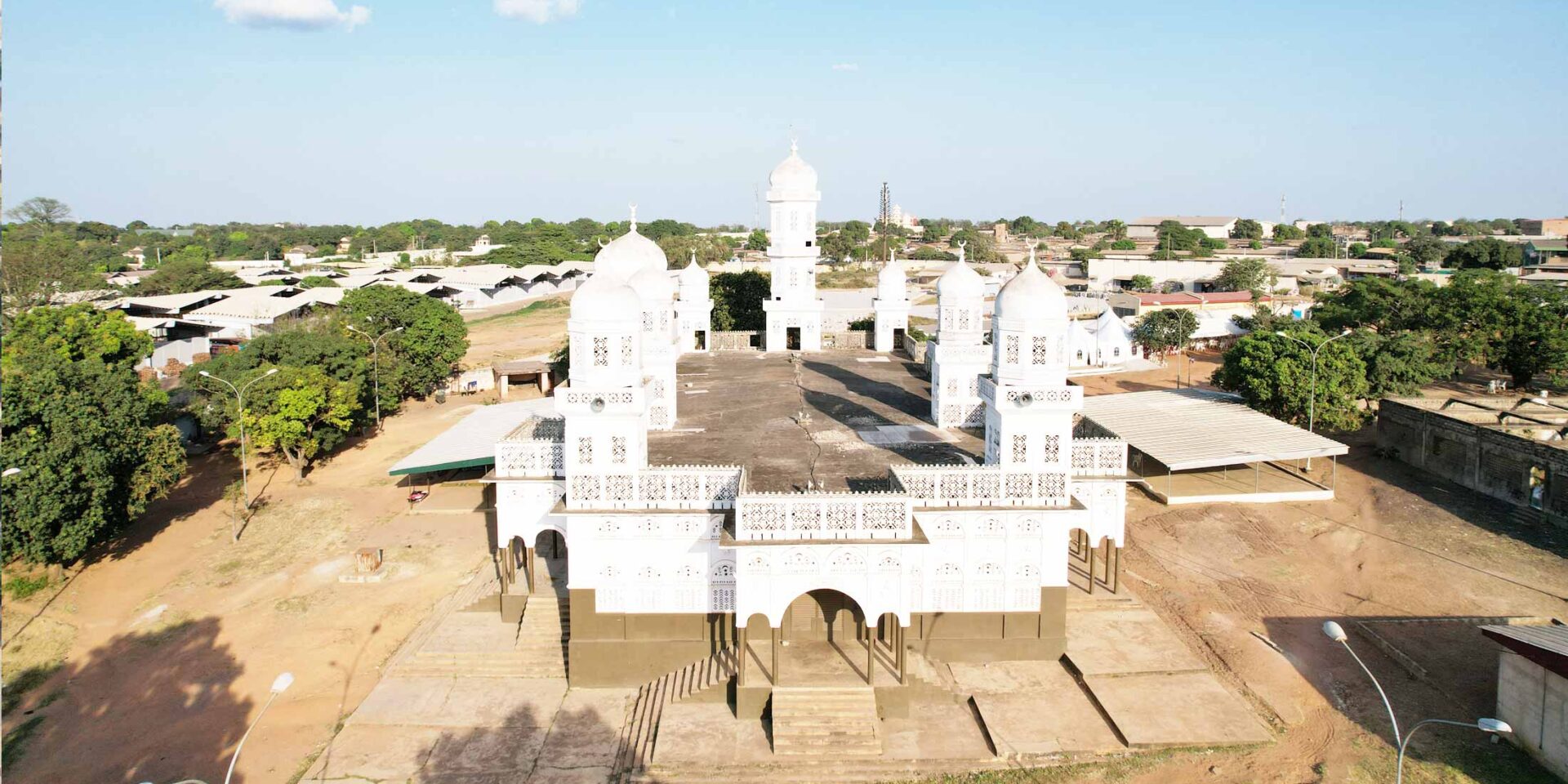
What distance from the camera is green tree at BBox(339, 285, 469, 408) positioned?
43719 mm

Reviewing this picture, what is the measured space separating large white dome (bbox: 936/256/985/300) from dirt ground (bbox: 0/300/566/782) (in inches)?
569

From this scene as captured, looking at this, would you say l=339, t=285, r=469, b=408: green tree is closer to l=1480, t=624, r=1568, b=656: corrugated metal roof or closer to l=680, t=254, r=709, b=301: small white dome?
l=680, t=254, r=709, b=301: small white dome

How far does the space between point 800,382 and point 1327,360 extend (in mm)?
19432

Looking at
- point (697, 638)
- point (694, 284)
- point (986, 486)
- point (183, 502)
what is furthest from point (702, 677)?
point (694, 284)

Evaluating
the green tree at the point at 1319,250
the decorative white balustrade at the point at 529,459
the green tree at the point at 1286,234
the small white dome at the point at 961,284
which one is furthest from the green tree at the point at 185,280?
the green tree at the point at 1286,234

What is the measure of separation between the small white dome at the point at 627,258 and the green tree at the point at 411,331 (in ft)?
69.0

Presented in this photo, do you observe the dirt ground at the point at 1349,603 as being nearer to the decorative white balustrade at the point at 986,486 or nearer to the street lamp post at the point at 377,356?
the decorative white balustrade at the point at 986,486

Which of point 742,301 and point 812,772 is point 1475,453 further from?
point 742,301

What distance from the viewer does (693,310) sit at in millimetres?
37250

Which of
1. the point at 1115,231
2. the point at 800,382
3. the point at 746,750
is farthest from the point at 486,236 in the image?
the point at 746,750

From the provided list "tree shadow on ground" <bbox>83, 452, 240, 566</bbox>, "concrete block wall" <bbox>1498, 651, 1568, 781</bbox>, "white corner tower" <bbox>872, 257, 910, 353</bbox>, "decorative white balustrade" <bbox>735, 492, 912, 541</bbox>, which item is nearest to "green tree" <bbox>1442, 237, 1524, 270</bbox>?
"white corner tower" <bbox>872, 257, 910, 353</bbox>

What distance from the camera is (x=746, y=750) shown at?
15.8 meters

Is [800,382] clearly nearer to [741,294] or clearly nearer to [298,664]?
[298,664]

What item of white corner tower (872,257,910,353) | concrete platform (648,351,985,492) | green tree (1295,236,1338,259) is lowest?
concrete platform (648,351,985,492)
